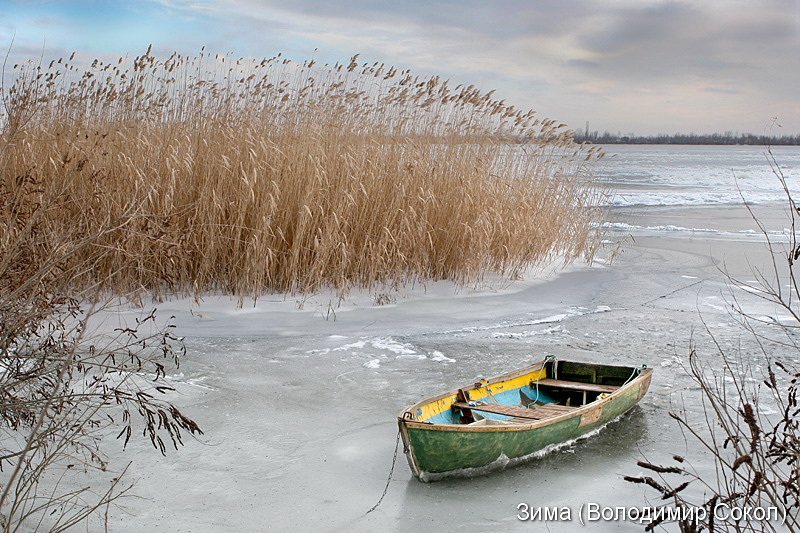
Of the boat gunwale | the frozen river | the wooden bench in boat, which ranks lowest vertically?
the frozen river

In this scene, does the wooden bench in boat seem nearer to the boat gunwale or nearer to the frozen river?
the boat gunwale

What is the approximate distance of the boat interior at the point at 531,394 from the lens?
3736mm

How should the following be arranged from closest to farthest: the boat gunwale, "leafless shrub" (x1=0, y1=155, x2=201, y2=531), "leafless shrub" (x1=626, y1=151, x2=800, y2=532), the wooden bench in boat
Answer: "leafless shrub" (x1=626, y1=151, x2=800, y2=532) → "leafless shrub" (x1=0, y1=155, x2=201, y2=531) → the boat gunwale → the wooden bench in boat

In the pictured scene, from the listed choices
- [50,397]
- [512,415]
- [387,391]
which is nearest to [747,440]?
[512,415]

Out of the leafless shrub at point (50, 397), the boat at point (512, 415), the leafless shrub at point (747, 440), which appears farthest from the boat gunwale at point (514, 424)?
the leafless shrub at point (50, 397)

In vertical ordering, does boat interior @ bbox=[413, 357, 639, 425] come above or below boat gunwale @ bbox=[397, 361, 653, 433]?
below

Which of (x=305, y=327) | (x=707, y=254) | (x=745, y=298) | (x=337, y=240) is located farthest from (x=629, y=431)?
(x=707, y=254)

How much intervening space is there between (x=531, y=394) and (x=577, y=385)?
29cm

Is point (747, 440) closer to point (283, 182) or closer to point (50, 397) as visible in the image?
point (50, 397)

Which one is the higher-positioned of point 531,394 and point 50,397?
point 50,397

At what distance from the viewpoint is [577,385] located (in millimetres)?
4387

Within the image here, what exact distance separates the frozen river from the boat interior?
25cm

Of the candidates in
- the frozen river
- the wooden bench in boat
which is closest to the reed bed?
the frozen river

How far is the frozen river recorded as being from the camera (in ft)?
9.78
